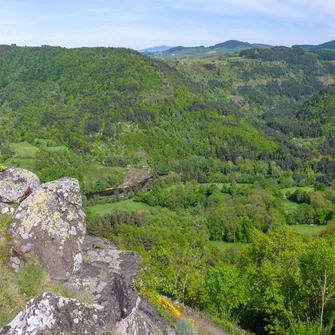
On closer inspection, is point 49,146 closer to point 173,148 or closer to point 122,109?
point 122,109

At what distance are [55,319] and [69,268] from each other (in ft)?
14.7

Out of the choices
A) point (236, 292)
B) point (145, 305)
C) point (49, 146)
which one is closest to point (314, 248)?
point (236, 292)

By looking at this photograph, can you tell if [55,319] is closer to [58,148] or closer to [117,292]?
[117,292]

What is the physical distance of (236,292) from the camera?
76.7 feet

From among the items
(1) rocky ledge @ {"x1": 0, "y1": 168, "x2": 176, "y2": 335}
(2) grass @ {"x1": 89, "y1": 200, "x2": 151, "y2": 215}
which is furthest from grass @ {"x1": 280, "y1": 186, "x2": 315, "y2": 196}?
(1) rocky ledge @ {"x1": 0, "y1": 168, "x2": 176, "y2": 335}

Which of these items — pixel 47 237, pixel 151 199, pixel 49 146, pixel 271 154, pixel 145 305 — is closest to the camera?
pixel 47 237

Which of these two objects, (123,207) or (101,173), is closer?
(123,207)

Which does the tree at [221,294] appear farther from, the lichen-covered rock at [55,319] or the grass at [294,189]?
the grass at [294,189]

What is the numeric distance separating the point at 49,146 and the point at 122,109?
4305 cm

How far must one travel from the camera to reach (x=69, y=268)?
38.4 feet

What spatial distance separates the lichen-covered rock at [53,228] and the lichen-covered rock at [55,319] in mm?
3865

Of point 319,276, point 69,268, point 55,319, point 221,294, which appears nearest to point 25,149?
point 221,294

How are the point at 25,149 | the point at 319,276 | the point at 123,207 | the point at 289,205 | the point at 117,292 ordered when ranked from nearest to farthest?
the point at 117,292
the point at 319,276
the point at 123,207
the point at 289,205
the point at 25,149

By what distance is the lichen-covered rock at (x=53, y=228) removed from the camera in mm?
11594
